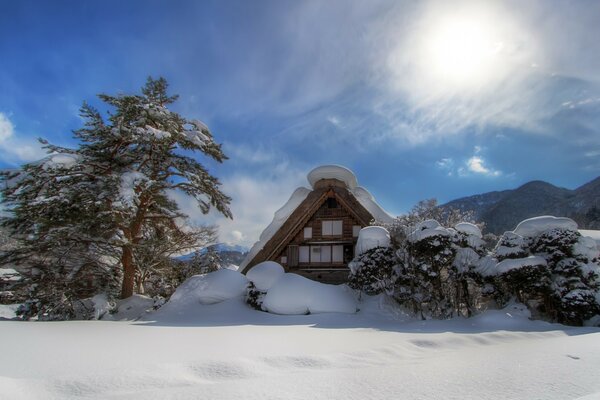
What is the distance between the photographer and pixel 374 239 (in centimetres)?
1327

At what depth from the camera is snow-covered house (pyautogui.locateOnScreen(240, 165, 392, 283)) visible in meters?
18.2

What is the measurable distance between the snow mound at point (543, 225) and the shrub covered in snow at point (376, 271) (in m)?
4.71

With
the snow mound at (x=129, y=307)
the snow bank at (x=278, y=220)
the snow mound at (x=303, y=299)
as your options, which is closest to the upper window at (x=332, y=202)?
the snow bank at (x=278, y=220)

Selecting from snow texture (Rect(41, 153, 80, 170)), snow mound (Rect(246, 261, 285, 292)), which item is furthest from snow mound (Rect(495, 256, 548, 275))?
snow texture (Rect(41, 153, 80, 170))

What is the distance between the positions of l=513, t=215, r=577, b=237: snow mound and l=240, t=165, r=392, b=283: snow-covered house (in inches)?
260

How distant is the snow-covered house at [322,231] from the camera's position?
59.6 feet

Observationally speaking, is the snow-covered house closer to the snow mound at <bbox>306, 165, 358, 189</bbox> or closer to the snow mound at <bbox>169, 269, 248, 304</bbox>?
the snow mound at <bbox>306, 165, 358, 189</bbox>

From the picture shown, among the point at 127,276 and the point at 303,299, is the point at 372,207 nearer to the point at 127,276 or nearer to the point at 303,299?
the point at 303,299

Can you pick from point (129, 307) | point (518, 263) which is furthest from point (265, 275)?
point (518, 263)

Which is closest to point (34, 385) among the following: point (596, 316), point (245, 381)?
point (245, 381)

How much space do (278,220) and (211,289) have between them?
697 centimetres

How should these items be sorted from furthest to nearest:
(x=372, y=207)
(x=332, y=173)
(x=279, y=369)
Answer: (x=332, y=173) → (x=372, y=207) → (x=279, y=369)

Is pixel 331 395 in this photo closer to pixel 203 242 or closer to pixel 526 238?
pixel 526 238

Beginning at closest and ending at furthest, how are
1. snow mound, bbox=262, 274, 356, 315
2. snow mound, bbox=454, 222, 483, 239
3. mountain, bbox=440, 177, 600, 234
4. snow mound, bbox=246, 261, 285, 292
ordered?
snow mound, bbox=454, 222, 483, 239
snow mound, bbox=262, 274, 356, 315
snow mound, bbox=246, 261, 285, 292
mountain, bbox=440, 177, 600, 234
